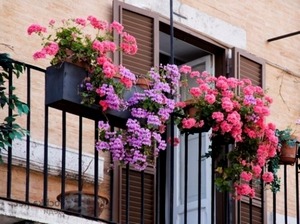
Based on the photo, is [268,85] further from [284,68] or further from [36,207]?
[36,207]

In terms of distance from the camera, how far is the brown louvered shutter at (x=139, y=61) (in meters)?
11.7

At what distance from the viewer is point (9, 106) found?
10.0m

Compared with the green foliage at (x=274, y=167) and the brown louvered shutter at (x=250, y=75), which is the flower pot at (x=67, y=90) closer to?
the green foliage at (x=274, y=167)

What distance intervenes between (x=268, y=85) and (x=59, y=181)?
3.24m

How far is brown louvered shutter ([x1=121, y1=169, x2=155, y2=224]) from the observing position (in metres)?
11.7

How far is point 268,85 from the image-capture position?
1359cm

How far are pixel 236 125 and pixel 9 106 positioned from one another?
1975 millimetres

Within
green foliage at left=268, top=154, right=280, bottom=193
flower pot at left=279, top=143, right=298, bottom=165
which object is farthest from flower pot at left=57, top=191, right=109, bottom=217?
flower pot at left=279, top=143, right=298, bottom=165

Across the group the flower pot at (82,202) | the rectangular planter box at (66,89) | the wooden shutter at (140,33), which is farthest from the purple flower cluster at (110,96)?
the wooden shutter at (140,33)

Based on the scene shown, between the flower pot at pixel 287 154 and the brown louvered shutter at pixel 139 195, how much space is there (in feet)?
3.77

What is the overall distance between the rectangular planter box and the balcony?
15cm

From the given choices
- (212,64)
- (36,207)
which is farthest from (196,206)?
(36,207)

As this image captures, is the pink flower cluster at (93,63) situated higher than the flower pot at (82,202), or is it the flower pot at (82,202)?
the pink flower cluster at (93,63)

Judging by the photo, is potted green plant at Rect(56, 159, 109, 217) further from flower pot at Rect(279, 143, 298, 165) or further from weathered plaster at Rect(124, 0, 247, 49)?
weathered plaster at Rect(124, 0, 247, 49)
